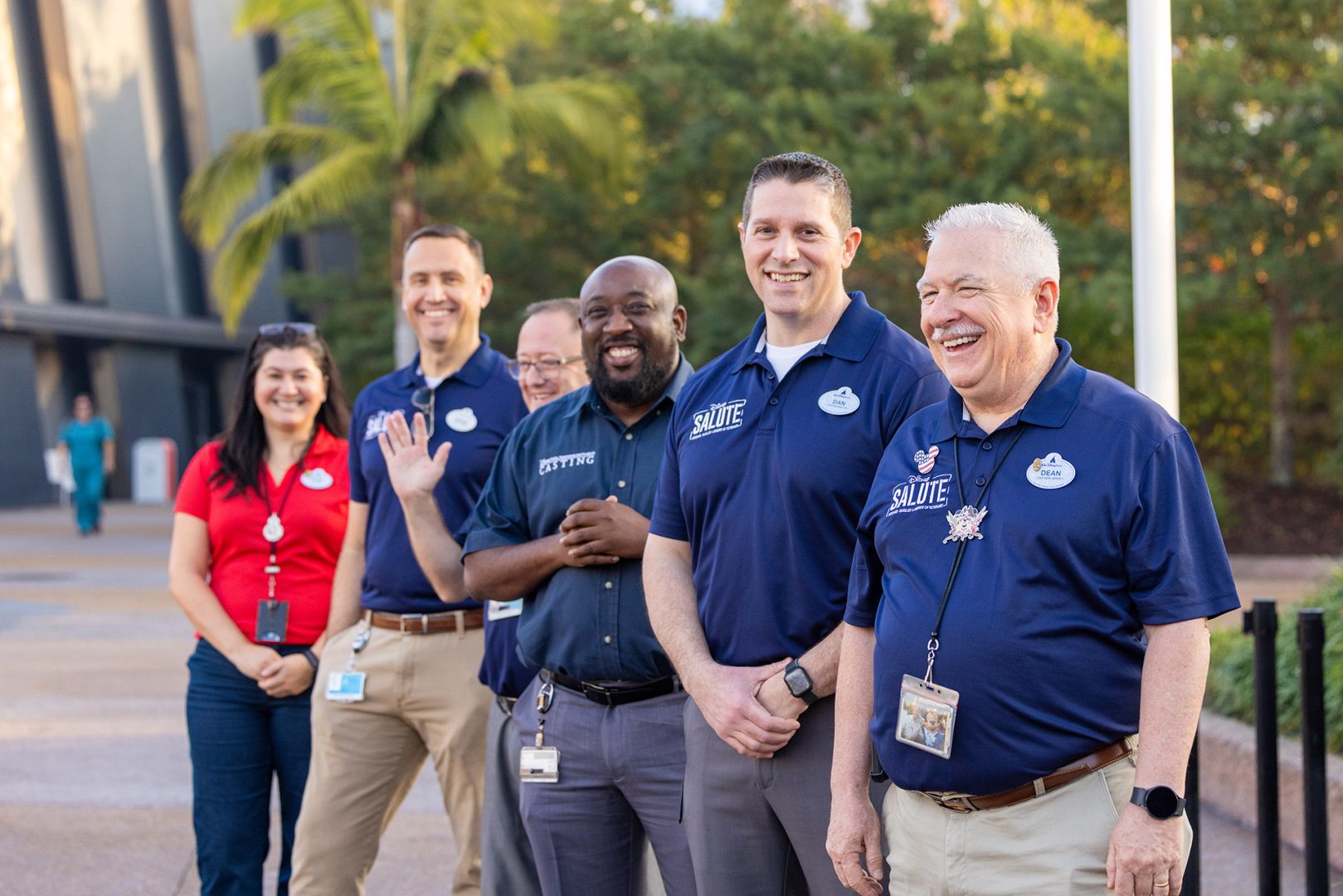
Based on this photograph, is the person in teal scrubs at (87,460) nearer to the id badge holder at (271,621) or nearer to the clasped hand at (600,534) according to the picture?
the id badge holder at (271,621)

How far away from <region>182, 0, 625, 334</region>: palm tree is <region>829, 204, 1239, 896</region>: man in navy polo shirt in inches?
625

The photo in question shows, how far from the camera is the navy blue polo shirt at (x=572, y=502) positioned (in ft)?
12.2

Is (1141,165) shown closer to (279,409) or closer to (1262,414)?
(279,409)

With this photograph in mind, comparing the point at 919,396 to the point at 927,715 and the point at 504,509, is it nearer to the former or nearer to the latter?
the point at 927,715

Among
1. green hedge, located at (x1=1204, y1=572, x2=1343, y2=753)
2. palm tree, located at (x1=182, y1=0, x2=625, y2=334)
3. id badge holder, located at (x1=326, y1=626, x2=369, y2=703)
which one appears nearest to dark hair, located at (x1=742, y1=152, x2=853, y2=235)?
id badge holder, located at (x1=326, y1=626, x2=369, y2=703)

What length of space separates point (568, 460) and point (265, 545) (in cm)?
132

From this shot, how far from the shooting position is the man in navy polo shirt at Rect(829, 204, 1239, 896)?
105 inches

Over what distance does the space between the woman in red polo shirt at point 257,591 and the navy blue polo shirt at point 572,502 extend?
3.06ft

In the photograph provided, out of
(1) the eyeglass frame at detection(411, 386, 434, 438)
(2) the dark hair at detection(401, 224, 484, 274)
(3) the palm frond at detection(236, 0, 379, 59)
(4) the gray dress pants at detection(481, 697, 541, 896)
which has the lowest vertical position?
(4) the gray dress pants at detection(481, 697, 541, 896)

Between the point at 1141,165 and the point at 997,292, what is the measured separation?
2.58 m

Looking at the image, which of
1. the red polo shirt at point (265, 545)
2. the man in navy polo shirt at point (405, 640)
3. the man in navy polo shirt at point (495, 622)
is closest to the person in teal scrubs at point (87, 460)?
the red polo shirt at point (265, 545)

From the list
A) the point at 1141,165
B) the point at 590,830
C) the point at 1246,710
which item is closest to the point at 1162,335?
the point at 1141,165

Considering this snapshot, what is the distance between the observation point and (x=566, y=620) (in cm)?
376

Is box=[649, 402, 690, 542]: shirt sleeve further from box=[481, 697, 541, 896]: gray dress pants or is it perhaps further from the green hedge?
the green hedge
